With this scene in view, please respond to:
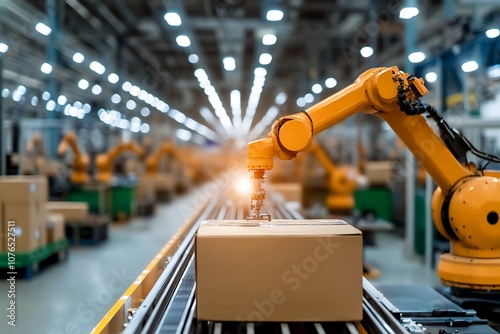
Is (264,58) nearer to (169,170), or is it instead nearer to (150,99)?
(150,99)

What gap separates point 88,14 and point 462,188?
33.2 feet

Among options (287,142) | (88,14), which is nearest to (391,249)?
(287,142)

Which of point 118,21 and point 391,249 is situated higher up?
point 118,21

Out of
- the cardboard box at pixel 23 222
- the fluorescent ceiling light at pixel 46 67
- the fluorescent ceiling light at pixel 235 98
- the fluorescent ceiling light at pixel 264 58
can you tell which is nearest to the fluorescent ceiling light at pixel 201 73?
the fluorescent ceiling light at pixel 264 58

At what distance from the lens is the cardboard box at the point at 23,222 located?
6281 mm

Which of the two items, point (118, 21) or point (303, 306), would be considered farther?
point (118, 21)

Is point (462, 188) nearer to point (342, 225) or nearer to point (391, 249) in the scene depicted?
point (342, 225)

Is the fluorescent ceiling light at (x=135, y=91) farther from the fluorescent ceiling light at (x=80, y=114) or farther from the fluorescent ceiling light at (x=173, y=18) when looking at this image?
the fluorescent ceiling light at (x=173, y=18)

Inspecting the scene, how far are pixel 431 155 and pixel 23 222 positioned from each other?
531 centimetres

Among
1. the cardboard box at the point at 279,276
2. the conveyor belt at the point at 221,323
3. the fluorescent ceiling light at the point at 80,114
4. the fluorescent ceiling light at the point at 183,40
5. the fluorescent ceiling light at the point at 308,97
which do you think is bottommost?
the conveyor belt at the point at 221,323

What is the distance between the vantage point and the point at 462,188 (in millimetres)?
3029

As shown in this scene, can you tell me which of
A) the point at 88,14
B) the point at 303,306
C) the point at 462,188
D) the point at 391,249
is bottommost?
the point at 391,249

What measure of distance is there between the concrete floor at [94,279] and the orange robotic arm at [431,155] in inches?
117

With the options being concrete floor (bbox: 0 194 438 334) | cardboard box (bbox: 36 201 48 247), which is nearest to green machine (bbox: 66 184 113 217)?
concrete floor (bbox: 0 194 438 334)
